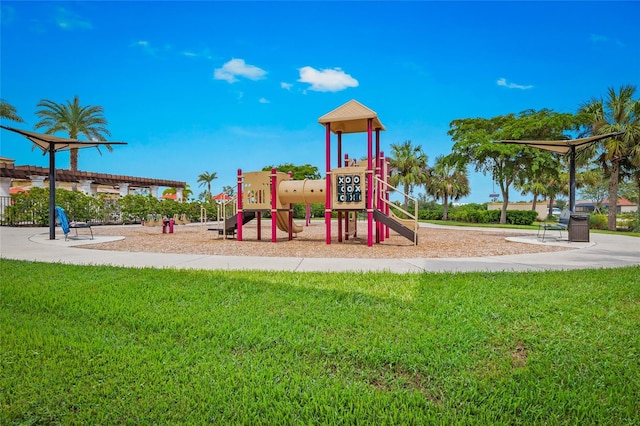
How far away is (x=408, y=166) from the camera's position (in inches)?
1950

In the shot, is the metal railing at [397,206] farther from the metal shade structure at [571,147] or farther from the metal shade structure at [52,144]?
the metal shade structure at [52,144]

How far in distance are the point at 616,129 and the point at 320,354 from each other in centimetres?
2765

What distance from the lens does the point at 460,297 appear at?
464 centimetres

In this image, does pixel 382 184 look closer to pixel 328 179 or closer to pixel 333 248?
pixel 328 179

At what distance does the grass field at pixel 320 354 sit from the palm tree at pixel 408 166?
146 ft

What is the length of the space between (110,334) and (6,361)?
2.45 ft

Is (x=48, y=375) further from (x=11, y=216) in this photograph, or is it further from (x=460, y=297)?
(x=11, y=216)

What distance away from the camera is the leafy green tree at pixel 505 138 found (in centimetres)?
3009

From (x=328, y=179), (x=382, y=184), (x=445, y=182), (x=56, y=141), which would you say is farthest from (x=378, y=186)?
(x=445, y=182)

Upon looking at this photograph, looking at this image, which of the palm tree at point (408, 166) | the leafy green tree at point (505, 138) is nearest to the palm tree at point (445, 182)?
the palm tree at point (408, 166)

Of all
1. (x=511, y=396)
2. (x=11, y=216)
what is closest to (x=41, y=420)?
(x=511, y=396)

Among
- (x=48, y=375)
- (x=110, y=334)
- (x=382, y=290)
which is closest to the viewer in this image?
(x=48, y=375)

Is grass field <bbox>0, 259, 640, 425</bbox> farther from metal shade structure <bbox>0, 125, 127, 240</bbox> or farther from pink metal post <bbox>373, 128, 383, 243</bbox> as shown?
metal shade structure <bbox>0, 125, 127, 240</bbox>

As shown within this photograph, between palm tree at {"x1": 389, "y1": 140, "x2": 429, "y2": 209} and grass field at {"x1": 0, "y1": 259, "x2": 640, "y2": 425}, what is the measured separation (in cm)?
4458
